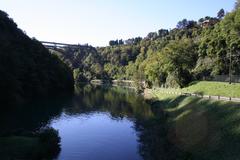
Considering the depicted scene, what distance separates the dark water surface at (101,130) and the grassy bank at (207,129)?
1863 mm

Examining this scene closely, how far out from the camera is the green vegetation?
3158 centimetres

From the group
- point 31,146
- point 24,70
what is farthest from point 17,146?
point 24,70

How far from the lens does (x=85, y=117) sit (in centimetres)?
6956

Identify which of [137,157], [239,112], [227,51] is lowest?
[137,157]

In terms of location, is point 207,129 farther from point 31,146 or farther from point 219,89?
point 219,89

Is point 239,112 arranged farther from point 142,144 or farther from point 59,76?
point 59,76

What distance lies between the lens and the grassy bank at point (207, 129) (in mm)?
31891

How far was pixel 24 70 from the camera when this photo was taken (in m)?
100

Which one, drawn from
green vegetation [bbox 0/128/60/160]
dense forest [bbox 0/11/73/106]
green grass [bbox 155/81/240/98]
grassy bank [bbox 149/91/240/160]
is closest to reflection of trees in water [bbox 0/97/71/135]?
dense forest [bbox 0/11/73/106]

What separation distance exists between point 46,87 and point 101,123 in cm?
5943

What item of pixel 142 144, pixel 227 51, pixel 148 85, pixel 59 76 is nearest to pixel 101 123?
pixel 142 144

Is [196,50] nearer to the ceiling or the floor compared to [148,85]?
nearer to the ceiling

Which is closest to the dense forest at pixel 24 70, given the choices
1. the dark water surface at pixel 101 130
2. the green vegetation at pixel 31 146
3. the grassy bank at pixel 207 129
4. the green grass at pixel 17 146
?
the dark water surface at pixel 101 130

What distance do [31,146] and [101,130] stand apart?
70.9ft
